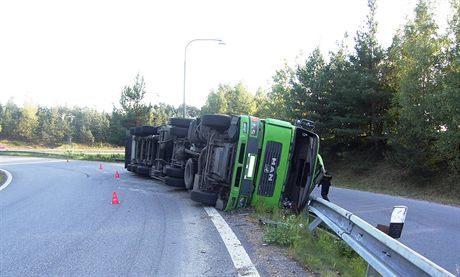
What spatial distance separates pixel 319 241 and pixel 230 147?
9.26 ft

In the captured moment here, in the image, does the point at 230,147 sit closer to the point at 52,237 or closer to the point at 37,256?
the point at 52,237

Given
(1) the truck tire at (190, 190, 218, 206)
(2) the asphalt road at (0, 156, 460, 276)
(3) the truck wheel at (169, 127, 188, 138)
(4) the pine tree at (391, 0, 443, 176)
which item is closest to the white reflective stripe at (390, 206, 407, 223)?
(2) the asphalt road at (0, 156, 460, 276)

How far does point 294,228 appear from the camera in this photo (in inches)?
235

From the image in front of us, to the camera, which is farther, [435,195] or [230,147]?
[435,195]

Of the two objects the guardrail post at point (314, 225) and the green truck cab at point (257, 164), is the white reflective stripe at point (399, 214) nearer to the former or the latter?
the guardrail post at point (314, 225)

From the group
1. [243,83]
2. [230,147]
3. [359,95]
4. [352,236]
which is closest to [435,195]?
[359,95]

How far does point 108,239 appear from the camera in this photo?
588cm

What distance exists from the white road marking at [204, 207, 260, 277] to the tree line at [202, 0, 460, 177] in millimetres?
13656

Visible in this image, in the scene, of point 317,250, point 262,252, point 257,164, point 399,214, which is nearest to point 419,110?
point 257,164

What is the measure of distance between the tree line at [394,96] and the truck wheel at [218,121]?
1233 centimetres

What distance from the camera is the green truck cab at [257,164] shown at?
7.98m

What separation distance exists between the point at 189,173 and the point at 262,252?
5.87 metres

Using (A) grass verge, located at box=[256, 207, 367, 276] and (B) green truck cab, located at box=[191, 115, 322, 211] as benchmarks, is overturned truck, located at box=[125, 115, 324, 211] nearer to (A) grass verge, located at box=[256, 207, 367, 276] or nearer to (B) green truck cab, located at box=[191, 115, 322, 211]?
(B) green truck cab, located at box=[191, 115, 322, 211]

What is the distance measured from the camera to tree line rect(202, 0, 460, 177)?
60.1ft
